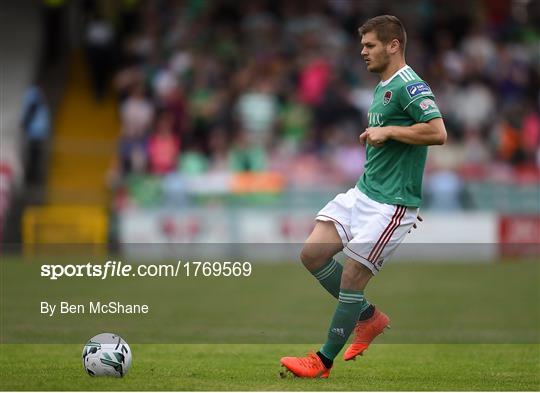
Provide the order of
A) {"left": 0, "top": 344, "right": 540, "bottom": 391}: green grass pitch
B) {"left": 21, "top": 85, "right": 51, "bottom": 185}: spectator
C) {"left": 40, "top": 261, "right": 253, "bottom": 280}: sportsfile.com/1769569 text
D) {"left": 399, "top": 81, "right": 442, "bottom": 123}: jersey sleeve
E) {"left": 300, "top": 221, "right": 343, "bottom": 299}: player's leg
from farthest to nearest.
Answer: {"left": 21, "top": 85, "right": 51, "bottom": 185}: spectator → {"left": 40, "top": 261, "right": 253, "bottom": 280}: sportsfile.com/1769569 text → {"left": 300, "top": 221, "right": 343, "bottom": 299}: player's leg → {"left": 399, "top": 81, "right": 442, "bottom": 123}: jersey sleeve → {"left": 0, "top": 344, "right": 540, "bottom": 391}: green grass pitch

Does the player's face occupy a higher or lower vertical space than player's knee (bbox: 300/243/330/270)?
higher

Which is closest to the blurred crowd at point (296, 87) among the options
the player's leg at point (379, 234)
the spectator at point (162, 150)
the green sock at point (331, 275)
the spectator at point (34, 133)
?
the spectator at point (162, 150)

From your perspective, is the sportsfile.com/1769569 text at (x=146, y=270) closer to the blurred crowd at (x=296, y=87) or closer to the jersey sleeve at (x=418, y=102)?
the jersey sleeve at (x=418, y=102)

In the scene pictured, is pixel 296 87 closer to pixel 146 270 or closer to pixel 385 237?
pixel 146 270

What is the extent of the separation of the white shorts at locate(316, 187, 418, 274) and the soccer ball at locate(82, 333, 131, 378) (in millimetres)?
1641

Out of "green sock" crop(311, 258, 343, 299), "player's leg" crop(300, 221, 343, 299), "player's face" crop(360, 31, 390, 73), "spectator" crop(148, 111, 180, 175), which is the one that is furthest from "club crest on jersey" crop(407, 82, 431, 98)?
"spectator" crop(148, 111, 180, 175)

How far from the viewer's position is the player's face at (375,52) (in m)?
8.30

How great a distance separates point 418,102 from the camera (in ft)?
26.7

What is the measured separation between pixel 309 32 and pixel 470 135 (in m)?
3.81

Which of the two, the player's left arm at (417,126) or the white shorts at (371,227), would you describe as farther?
the white shorts at (371,227)

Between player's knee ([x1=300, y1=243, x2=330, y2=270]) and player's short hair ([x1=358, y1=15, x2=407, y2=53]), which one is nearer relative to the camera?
player's short hair ([x1=358, y1=15, x2=407, y2=53])

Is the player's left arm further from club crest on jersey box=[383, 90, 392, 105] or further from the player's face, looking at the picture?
the player's face

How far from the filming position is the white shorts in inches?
325

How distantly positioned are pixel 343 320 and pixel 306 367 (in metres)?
0.40
